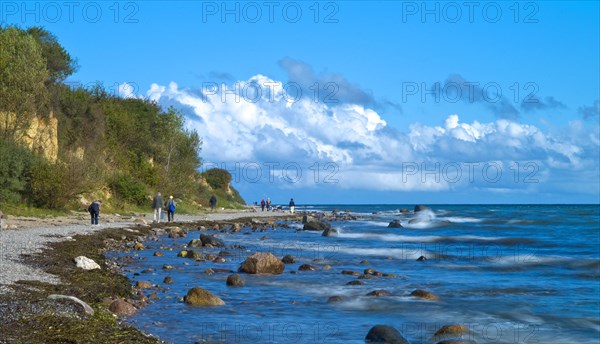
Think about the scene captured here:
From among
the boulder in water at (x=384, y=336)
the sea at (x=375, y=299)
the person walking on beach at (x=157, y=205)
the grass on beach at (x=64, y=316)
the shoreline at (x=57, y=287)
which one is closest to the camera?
the grass on beach at (x=64, y=316)

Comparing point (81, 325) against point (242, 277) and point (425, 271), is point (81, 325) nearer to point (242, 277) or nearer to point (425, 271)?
point (242, 277)

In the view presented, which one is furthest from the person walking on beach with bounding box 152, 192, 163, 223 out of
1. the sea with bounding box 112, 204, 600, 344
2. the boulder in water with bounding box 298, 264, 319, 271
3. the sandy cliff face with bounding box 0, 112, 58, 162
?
the boulder in water with bounding box 298, 264, 319, 271

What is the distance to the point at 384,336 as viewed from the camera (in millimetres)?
12742

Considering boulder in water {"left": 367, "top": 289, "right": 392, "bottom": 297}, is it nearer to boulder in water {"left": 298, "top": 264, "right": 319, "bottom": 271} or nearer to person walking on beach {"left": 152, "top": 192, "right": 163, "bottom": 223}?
boulder in water {"left": 298, "top": 264, "right": 319, "bottom": 271}

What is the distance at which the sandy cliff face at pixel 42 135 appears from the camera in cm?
4103

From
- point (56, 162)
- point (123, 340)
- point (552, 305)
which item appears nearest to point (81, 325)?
point (123, 340)

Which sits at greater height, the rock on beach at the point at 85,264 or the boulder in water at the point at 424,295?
the rock on beach at the point at 85,264

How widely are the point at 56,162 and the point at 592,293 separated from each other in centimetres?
3106

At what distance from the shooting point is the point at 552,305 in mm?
18156

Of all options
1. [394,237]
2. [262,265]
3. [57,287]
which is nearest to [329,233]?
[394,237]

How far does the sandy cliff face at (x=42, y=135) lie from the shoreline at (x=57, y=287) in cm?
1379

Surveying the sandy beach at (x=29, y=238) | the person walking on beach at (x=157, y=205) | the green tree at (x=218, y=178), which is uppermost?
the green tree at (x=218, y=178)

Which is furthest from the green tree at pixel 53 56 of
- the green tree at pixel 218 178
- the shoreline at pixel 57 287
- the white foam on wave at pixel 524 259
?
the green tree at pixel 218 178

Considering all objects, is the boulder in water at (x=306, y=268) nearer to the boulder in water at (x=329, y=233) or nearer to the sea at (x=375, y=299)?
the sea at (x=375, y=299)
